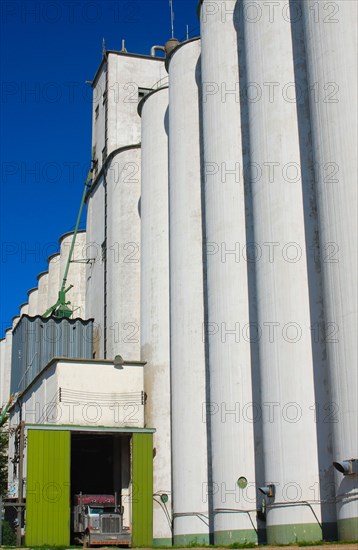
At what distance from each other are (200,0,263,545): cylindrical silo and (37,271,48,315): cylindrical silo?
36.0 meters

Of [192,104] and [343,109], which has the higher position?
[192,104]

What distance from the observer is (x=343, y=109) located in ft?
86.2

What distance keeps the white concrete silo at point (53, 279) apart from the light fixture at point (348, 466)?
139 feet

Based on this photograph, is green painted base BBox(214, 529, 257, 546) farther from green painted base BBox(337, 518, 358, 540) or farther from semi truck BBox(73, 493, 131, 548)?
green painted base BBox(337, 518, 358, 540)

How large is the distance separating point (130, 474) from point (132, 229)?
1470 cm

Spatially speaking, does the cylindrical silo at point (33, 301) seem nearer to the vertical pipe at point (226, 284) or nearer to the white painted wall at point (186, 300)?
the white painted wall at point (186, 300)

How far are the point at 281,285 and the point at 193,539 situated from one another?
1147cm

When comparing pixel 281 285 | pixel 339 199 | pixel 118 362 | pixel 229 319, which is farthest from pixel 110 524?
pixel 339 199

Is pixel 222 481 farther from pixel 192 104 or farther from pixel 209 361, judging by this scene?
pixel 192 104

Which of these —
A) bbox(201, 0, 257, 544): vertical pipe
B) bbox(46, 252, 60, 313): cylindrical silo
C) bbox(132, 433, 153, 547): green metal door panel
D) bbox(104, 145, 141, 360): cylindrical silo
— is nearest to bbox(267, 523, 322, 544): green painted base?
bbox(201, 0, 257, 544): vertical pipe

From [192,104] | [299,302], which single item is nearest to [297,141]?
[299,302]

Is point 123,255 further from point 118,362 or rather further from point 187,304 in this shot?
point 187,304

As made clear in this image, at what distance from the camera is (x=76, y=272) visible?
61750 millimetres

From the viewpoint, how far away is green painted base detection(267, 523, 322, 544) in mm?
26094
